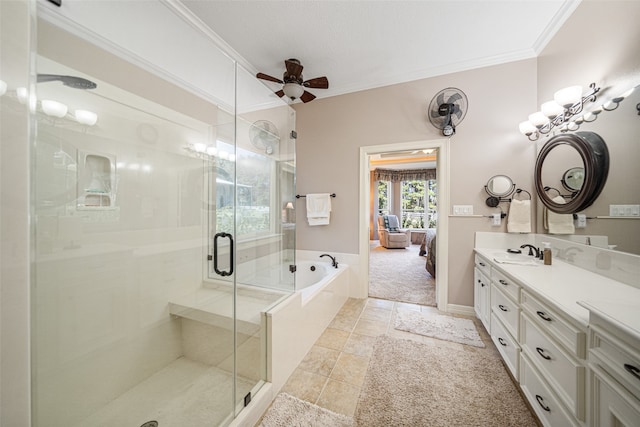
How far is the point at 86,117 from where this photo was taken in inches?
47.1

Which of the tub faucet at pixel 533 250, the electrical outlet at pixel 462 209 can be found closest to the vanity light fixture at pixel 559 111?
the electrical outlet at pixel 462 209

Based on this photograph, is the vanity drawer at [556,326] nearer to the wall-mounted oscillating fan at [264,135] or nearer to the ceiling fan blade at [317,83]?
the wall-mounted oscillating fan at [264,135]

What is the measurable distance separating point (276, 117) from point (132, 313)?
1958mm

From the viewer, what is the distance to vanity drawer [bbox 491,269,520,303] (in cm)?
147

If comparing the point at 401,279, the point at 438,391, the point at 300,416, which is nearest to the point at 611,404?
the point at 438,391

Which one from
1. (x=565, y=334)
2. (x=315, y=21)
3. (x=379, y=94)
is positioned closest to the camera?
(x=565, y=334)

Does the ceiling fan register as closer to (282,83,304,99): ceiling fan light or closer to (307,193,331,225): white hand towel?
(282,83,304,99): ceiling fan light

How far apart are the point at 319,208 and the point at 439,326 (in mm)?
1904

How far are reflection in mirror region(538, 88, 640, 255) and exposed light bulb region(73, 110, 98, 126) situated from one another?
3.00 m

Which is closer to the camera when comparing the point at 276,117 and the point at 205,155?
the point at 205,155

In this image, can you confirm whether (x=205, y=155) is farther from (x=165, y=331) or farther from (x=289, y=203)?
(x=165, y=331)

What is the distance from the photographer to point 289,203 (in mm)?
2490

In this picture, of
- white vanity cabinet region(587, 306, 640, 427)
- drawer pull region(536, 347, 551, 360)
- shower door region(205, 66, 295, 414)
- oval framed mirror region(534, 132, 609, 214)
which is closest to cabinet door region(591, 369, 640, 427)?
white vanity cabinet region(587, 306, 640, 427)

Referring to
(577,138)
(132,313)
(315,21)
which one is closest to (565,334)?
(577,138)
